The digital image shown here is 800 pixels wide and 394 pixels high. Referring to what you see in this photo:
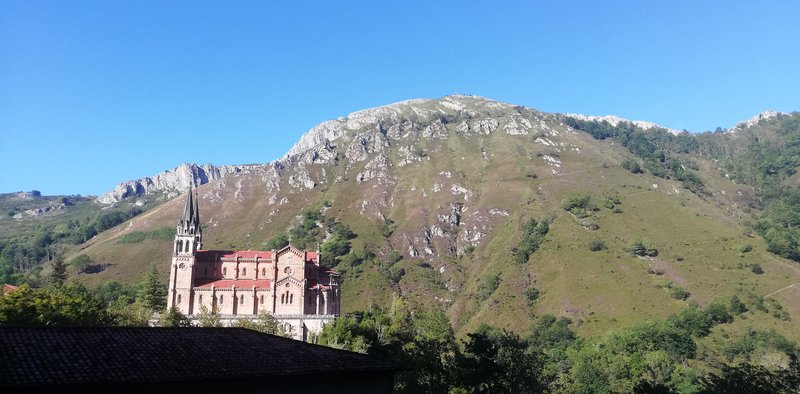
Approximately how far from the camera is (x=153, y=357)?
952 inches

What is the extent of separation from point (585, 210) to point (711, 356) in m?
72.4

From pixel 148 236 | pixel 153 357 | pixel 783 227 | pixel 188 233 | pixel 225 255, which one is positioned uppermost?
pixel 148 236

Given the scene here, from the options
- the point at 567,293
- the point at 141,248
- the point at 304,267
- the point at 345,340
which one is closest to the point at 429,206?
the point at 567,293

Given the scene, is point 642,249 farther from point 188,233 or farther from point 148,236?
point 148,236

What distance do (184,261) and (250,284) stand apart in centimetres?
1132

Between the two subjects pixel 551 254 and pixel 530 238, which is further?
pixel 530 238

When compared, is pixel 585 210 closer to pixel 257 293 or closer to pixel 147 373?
pixel 257 293

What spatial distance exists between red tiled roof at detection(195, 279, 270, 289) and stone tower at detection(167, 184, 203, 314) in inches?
89.3

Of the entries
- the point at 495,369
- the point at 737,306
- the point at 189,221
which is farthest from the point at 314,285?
the point at 737,306

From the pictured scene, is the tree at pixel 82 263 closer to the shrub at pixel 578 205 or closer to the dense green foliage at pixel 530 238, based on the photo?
the dense green foliage at pixel 530 238

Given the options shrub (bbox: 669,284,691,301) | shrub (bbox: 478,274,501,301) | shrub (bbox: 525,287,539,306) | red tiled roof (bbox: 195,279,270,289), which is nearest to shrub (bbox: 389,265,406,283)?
shrub (bbox: 478,274,501,301)

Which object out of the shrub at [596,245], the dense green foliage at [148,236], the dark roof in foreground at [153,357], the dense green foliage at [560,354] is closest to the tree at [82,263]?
the dense green foliage at [148,236]

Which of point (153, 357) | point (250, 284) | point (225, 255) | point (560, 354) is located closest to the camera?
point (153, 357)

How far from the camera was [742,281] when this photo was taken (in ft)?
414
